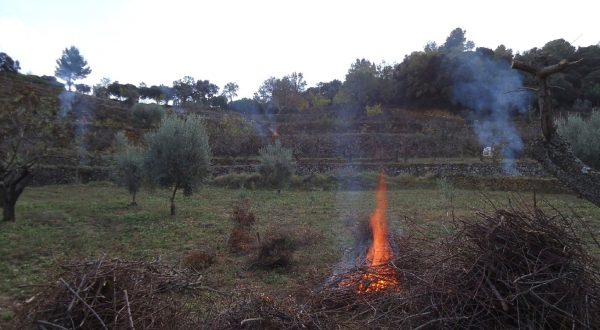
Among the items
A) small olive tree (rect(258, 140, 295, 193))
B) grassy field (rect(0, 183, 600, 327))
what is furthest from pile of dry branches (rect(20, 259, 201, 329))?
small olive tree (rect(258, 140, 295, 193))

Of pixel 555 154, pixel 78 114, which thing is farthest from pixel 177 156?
pixel 78 114

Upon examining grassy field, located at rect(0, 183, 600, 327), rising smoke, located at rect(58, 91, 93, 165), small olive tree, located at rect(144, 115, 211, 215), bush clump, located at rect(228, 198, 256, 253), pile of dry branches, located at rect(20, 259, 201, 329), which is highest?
rising smoke, located at rect(58, 91, 93, 165)

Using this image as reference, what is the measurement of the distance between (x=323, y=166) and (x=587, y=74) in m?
49.3

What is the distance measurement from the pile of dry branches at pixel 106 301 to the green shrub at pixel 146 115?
185 feet

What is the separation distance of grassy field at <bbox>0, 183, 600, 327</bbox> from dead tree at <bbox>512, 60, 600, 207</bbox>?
458 millimetres

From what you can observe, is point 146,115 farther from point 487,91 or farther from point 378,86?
point 487,91

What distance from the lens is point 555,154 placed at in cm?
511

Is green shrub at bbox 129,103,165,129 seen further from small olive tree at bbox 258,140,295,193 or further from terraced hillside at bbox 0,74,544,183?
small olive tree at bbox 258,140,295,193

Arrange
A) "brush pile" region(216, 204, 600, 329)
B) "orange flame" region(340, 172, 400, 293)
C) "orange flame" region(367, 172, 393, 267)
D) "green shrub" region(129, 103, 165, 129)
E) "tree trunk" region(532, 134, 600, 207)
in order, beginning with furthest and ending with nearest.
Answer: "green shrub" region(129, 103, 165, 129) → "orange flame" region(367, 172, 393, 267) → "orange flame" region(340, 172, 400, 293) → "tree trunk" region(532, 134, 600, 207) → "brush pile" region(216, 204, 600, 329)

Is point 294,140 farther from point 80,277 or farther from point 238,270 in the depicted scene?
point 80,277

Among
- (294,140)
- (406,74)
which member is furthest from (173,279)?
(406,74)

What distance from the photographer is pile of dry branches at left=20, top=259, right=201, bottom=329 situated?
4.68 m

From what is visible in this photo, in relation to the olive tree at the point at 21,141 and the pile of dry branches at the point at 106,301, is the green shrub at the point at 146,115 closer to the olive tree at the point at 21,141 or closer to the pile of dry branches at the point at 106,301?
the olive tree at the point at 21,141

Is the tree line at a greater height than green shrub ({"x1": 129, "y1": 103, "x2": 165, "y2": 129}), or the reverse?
the tree line
